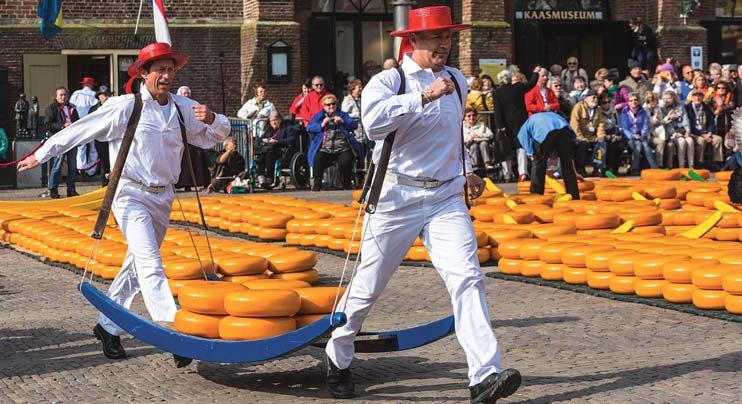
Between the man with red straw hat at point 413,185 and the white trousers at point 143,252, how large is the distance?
1.37 m

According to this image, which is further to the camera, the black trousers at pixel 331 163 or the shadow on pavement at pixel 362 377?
the black trousers at pixel 331 163

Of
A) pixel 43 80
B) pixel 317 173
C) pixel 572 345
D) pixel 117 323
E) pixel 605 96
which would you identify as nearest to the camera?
pixel 117 323

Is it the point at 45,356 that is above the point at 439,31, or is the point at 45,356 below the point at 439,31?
below

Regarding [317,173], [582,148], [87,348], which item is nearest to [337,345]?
[87,348]

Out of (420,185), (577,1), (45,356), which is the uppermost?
(577,1)

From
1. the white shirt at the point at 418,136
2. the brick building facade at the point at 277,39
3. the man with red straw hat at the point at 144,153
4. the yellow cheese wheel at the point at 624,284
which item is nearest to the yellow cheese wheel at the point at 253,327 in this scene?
the man with red straw hat at the point at 144,153

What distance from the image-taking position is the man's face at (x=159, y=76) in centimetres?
853

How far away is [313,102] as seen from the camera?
24.8 metres

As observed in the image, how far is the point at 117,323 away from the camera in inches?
316

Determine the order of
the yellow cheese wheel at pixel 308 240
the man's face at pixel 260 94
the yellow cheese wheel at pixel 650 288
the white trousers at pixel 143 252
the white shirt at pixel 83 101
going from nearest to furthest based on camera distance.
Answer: the white trousers at pixel 143 252 < the yellow cheese wheel at pixel 650 288 < the yellow cheese wheel at pixel 308 240 < the man's face at pixel 260 94 < the white shirt at pixel 83 101

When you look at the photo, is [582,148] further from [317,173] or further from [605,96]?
[317,173]

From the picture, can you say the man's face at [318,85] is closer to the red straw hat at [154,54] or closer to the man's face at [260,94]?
the man's face at [260,94]

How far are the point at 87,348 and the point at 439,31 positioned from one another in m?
3.38

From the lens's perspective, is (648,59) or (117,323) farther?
(648,59)
